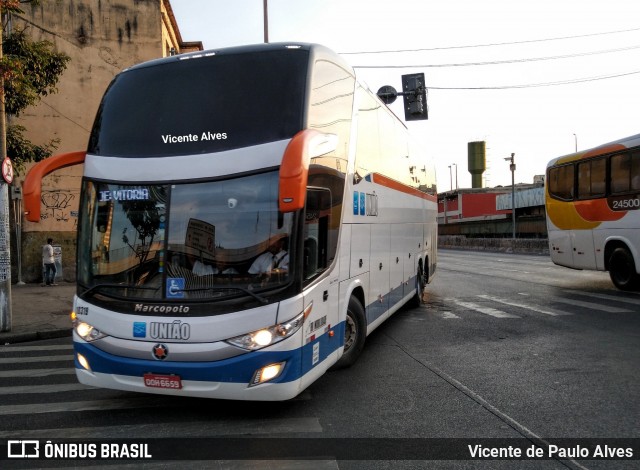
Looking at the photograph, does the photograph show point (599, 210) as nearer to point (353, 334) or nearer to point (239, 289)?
point (353, 334)

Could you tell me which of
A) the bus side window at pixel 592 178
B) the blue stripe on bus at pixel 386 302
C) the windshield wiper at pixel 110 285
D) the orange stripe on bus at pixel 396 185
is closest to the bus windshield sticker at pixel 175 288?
the windshield wiper at pixel 110 285

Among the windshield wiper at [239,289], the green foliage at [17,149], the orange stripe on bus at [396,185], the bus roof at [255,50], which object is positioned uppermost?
the green foliage at [17,149]

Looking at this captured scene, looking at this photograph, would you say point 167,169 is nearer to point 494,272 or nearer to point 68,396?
point 68,396

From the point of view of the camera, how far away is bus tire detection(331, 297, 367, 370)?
631 cm

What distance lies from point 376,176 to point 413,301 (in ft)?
16.8

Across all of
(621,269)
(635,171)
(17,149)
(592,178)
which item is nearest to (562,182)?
(592,178)

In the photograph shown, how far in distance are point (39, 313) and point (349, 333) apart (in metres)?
8.46

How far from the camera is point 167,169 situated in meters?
4.69

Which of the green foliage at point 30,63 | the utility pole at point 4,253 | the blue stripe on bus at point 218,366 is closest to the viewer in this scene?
the blue stripe on bus at point 218,366

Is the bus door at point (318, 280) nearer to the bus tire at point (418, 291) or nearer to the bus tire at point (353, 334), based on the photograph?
the bus tire at point (353, 334)

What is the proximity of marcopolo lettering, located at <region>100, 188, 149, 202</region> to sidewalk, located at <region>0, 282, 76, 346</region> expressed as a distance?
6.04 metres

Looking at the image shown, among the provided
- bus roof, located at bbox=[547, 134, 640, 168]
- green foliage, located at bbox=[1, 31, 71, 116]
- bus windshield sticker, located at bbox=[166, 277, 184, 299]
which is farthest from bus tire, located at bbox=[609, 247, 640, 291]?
green foliage, located at bbox=[1, 31, 71, 116]

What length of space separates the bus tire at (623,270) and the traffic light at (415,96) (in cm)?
683

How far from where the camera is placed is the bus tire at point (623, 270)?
1299 cm
